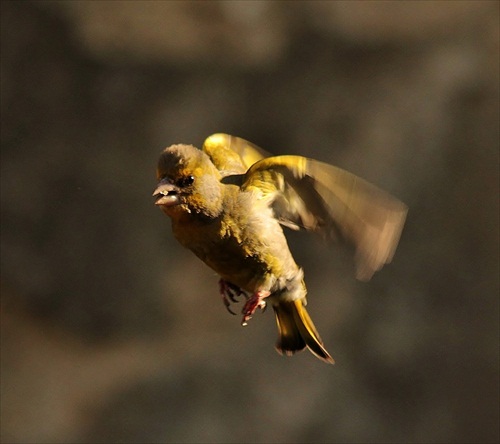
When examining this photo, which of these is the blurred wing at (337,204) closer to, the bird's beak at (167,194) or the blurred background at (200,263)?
the bird's beak at (167,194)

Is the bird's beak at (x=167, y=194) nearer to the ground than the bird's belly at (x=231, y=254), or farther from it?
farther from it

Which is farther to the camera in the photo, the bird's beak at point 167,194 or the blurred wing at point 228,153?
the blurred wing at point 228,153

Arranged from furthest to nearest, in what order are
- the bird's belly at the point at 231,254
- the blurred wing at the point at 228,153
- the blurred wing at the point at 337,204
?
the blurred wing at the point at 228,153 < the bird's belly at the point at 231,254 < the blurred wing at the point at 337,204

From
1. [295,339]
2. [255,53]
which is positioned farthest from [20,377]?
[295,339]

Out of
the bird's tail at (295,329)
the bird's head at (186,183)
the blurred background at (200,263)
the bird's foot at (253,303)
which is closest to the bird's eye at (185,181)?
the bird's head at (186,183)

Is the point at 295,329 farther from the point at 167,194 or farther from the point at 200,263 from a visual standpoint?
the point at 200,263

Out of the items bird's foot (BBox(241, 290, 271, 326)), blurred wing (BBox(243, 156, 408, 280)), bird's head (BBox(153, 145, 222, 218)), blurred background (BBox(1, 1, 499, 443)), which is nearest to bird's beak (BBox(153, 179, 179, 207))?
bird's head (BBox(153, 145, 222, 218))

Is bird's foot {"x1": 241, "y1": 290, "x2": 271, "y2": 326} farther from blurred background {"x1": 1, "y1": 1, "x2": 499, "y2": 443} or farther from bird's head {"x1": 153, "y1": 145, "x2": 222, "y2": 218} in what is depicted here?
blurred background {"x1": 1, "y1": 1, "x2": 499, "y2": 443}
